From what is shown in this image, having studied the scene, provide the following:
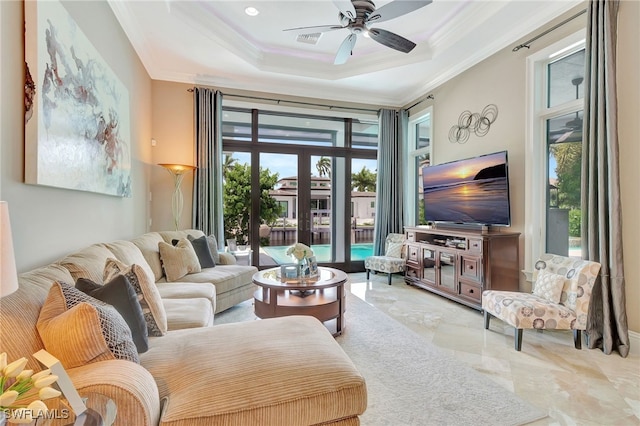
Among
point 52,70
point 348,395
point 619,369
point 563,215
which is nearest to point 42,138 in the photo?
point 52,70

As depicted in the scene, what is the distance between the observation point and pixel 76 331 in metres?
1.16

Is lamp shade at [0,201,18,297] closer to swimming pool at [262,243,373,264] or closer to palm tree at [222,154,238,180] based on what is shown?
palm tree at [222,154,238,180]

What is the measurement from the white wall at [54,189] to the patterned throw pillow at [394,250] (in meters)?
3.69

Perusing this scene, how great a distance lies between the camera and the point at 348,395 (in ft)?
4.36

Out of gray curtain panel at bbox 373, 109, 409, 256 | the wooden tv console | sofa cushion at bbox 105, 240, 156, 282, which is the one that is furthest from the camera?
gray curtain panel at bbox 373, 109, 409, 256

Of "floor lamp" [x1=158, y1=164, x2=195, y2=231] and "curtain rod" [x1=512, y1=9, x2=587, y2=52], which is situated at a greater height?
"curtain rod" [x1=512, y1=9, x2=587, y2=52]

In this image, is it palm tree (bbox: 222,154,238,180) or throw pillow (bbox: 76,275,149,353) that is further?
palm tree (bbox: 222,154,238,180)

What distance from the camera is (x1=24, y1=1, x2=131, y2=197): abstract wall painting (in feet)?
5.71

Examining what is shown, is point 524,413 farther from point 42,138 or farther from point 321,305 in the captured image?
point 42,138

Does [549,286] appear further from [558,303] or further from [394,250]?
[394,250]

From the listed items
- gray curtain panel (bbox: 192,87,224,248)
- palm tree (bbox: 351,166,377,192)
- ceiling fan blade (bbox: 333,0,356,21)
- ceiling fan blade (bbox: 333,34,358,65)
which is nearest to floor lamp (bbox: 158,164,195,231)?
gray curtain panel (bbox: 192,87,224,248)

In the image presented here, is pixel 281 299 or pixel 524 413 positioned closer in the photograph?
pixel 524 413

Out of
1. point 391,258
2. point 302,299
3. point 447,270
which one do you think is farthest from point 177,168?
point 447,270

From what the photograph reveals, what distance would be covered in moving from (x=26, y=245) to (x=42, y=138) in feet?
1.98
